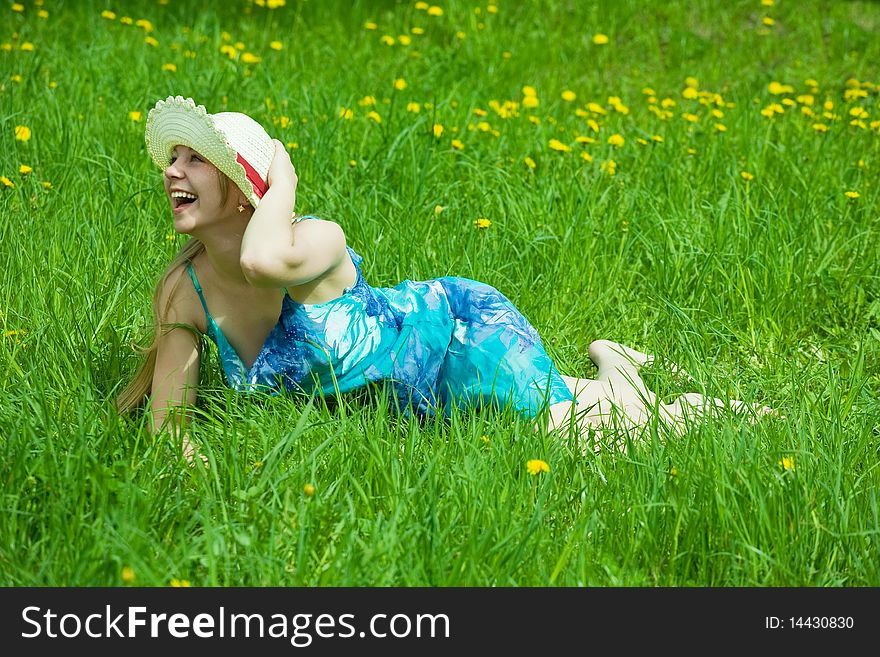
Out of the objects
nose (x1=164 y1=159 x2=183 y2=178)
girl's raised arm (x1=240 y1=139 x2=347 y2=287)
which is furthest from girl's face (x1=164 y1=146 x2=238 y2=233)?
girl's raised arm (x1=240 y1=139 x2=347 y2=287)

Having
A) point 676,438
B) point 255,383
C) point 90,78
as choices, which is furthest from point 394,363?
point 90,78

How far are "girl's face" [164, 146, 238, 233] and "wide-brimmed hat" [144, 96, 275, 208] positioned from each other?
0.12 feet

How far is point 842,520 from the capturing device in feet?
6.93

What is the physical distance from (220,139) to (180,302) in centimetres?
43

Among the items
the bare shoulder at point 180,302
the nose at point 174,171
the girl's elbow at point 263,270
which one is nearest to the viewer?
the girl's elbow at point 263,270

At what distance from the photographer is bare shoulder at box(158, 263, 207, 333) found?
8.20 ft

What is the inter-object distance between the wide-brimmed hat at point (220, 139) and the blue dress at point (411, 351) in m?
0.29

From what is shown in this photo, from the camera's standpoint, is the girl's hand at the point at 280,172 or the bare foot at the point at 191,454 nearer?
the bare foot at the point at 191,454

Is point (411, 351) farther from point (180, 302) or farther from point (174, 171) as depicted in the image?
point (174, 171)

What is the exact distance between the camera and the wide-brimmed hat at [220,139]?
7.55ft
